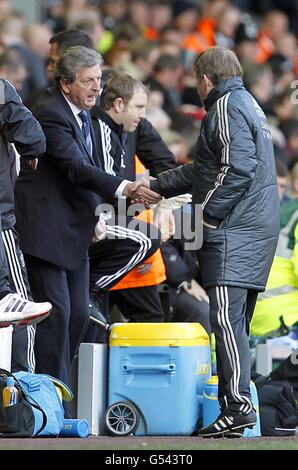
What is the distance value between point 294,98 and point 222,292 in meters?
7.51

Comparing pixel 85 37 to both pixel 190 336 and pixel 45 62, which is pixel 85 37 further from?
pixel 45 62

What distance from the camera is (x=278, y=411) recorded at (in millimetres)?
8461

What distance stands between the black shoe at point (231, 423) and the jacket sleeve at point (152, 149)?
2.18 m

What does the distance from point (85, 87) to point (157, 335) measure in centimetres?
157

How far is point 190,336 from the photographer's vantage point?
8.23 metres

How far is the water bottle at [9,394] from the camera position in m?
7.23

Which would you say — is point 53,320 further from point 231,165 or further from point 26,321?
point 231,165

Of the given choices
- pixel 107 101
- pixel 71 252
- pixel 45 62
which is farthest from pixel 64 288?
pixel 45 62

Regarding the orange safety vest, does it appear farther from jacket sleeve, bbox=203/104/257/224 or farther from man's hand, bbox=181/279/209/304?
jacket sleeve, bbox=203/104/257/224

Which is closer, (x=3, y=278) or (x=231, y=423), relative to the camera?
(x=3, y=278)

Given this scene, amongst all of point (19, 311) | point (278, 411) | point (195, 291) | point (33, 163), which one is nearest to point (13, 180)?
point (33, 163)

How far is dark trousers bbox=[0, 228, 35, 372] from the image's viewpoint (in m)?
7.62

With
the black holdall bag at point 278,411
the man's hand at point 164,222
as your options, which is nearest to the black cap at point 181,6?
the man's hand at point 164,222

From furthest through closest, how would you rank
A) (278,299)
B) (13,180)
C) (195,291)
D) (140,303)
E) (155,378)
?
(195,291)
(278,299)
(140,303)
(155,378)
(13,180)
